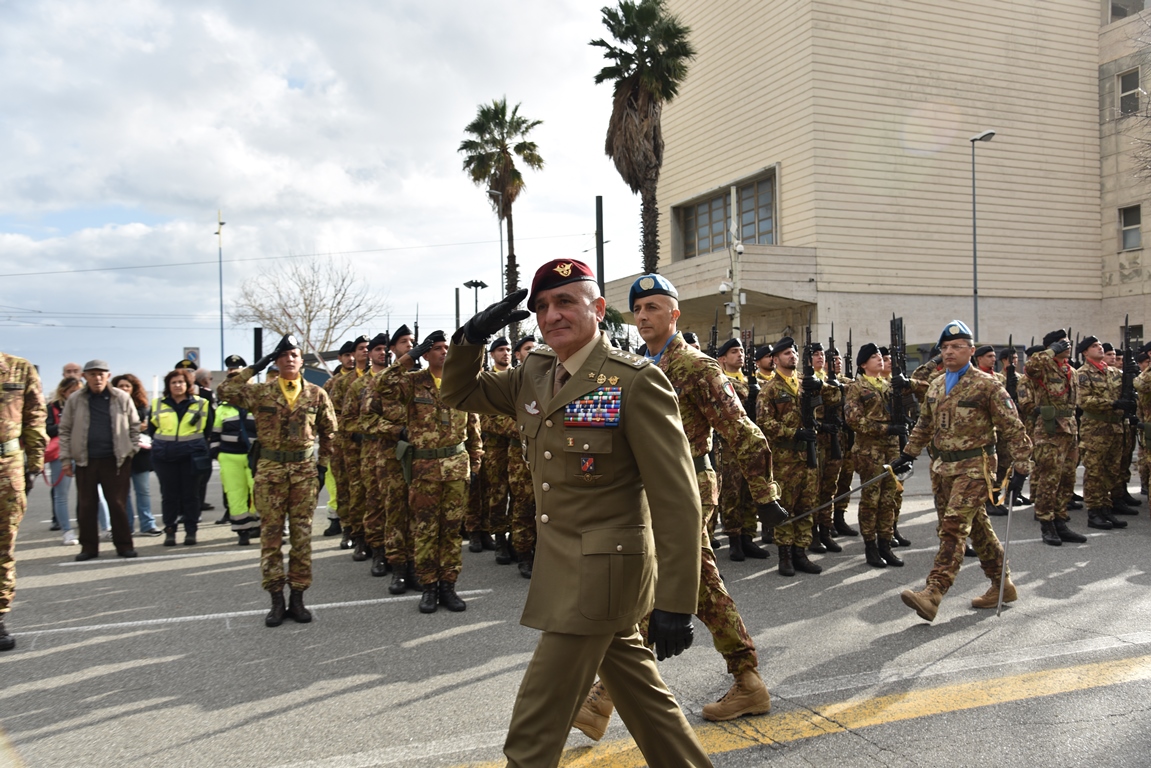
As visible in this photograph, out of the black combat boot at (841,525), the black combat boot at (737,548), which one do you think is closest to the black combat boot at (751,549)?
the black combat boot at (737,548)

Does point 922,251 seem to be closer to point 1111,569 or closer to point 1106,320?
point 1106,320

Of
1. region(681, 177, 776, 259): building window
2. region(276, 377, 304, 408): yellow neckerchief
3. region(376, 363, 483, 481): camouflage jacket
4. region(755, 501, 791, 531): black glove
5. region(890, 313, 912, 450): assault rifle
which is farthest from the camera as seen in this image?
region(681, 177, 776, 259): building window

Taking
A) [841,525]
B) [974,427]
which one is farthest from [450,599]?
[841,525]

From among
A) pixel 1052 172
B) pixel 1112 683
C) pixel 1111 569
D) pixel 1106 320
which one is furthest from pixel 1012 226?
pixel 1112 683

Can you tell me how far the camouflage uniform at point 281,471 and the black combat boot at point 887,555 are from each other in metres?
5.22

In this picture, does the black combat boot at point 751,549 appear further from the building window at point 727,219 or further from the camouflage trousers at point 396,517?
the building window at point 727,219

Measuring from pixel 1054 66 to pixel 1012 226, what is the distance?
666cm

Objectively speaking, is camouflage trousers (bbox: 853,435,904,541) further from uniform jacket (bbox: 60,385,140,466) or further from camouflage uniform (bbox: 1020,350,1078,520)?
uniform jacket (bbox: 60,385,140,466)

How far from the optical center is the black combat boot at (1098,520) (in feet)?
30.8

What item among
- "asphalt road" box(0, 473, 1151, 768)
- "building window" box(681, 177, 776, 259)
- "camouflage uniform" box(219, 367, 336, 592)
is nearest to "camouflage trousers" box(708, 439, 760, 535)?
"asphalt road" box(0, 473, 1151, 768)

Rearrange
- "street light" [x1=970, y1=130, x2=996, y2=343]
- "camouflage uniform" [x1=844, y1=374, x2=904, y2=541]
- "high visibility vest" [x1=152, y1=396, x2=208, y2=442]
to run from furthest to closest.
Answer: "street light" [x1=970, y1=130, x2=996, y2=343]
"high visibility vest" [x1=152, y1=396, x2=208, y2=442]
"camouflage uniform" [x1=844, y1=374, x2=904, y2=541]

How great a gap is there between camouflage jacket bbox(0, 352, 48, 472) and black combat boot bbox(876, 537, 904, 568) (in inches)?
284

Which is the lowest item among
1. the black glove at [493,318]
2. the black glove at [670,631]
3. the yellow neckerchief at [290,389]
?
the black glove at [670,631]

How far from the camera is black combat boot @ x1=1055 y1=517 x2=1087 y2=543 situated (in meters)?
8.56
